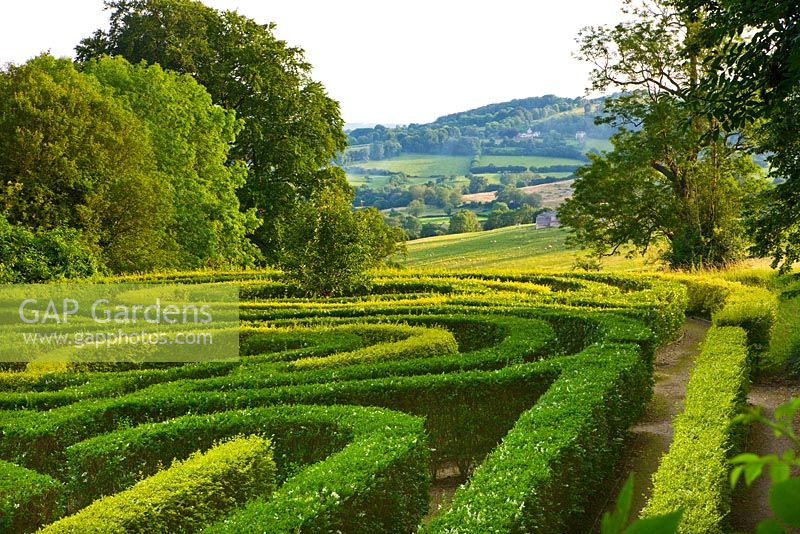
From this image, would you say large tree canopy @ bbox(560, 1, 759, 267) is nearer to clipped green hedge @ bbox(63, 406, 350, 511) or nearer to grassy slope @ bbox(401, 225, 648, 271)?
grassy slope @ bbox(401, 225, 648, 271)

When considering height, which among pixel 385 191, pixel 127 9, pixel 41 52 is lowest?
pixel 385 191

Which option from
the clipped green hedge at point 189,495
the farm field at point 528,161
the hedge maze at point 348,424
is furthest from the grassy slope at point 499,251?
the clipped green hedge at point 189,495

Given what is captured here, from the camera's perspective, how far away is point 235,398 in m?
10.4

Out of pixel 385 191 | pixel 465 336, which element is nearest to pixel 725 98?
pixel 465 336

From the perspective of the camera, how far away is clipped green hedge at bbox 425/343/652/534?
251 inches

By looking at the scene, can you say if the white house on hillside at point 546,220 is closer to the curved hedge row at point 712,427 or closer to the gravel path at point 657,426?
the gravel path at point 657,426

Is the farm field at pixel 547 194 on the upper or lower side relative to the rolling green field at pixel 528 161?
lower

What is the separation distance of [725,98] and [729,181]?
859 inches

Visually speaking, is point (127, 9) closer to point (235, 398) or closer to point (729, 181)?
point (729, 181)

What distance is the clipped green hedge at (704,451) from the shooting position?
655 centimetres

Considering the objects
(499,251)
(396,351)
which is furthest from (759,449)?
(499,251)

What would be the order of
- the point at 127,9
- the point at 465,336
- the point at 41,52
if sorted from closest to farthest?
1. the point at 465,336
2. the point at 41,52
3. the point at 127,9

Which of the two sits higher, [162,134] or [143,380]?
[162,134]

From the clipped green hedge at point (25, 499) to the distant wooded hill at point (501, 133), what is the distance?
88014mm
